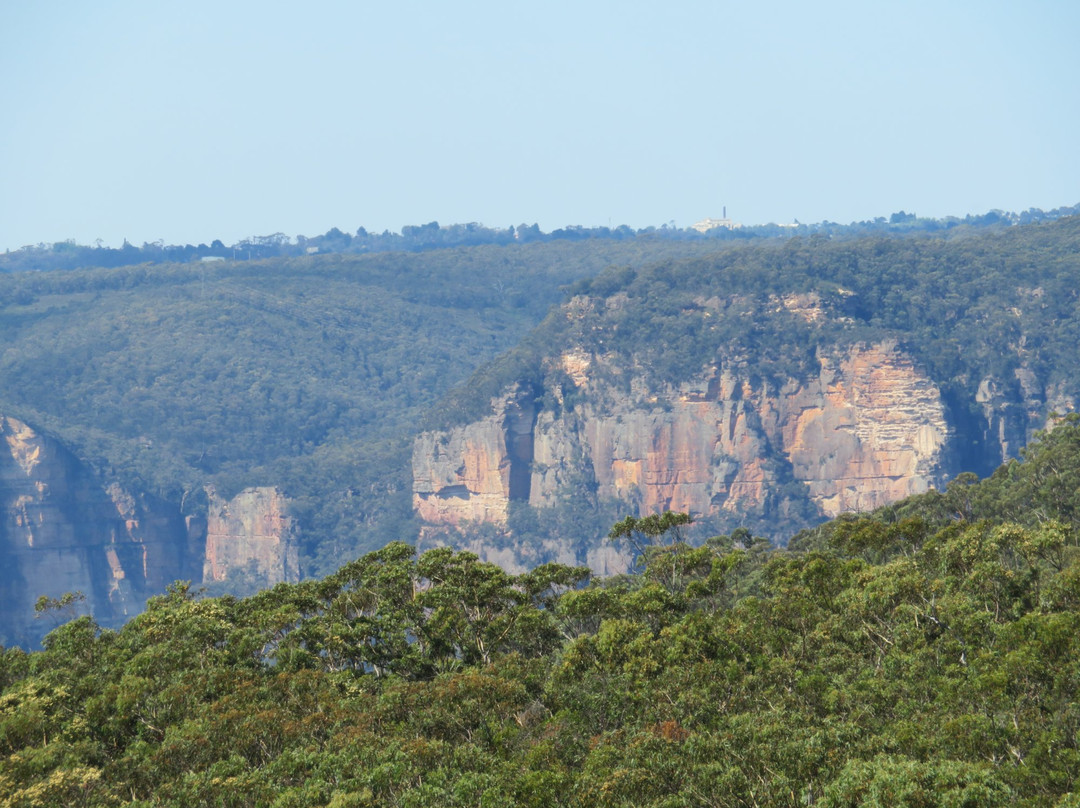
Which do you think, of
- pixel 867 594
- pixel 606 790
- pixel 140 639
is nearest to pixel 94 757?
pixel 140 639

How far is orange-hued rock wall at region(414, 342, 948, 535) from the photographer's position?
17550 cm

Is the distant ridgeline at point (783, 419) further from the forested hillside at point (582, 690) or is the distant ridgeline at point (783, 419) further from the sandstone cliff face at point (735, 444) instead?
the forested hillside at point (582, 690)

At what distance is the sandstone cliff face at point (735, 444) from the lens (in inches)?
6909

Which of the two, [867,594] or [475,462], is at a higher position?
[867,594]

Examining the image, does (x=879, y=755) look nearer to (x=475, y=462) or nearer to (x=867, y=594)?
(x=867, y=594)

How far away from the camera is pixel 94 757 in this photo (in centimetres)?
4816

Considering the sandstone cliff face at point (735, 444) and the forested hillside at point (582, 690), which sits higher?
the forested hillside at point (582, 690)

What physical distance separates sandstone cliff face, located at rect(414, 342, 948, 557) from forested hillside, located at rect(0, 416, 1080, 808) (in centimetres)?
10669

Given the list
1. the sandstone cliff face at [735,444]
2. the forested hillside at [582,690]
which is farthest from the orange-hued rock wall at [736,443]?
the forested hillside at [582,690]

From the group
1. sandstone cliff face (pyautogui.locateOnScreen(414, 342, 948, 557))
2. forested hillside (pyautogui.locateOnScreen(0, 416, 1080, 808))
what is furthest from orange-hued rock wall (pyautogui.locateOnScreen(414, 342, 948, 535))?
forested hillside (pyautogui.locateOnScreen(0, 416, 1080, 808))

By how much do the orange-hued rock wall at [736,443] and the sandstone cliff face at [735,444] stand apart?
5.1 inches

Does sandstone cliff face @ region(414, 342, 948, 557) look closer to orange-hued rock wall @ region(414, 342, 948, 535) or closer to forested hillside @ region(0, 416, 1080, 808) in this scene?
orange-hued rock wall @ region(414, 342, 948, 535)

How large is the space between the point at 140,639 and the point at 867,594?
2789 cm

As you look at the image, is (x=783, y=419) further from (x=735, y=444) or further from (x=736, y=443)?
(x=735, y=444)
